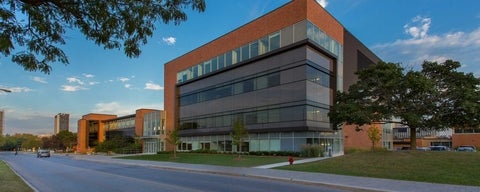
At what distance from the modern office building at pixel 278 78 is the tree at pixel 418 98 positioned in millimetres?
9251

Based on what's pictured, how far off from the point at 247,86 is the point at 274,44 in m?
6.97

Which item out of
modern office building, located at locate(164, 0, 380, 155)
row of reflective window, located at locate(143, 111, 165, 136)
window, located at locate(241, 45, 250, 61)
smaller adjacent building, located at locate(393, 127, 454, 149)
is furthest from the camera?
smaller adjacent building, located at locate(393, 127, 454, 149)

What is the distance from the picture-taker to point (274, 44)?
144 feet

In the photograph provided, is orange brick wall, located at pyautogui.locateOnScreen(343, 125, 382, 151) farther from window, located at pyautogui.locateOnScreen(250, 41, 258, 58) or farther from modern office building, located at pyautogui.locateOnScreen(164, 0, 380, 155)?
window, located at pyautogui.locateOnScreen(250, 41, 258, 58)

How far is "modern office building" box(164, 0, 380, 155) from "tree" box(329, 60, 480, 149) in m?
9.25

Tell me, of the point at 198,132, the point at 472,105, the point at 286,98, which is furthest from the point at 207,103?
the point at 472,105

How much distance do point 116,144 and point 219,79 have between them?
3033cm

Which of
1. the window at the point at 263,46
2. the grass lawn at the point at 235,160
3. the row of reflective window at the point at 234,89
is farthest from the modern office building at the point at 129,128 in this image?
the grass lawn at the point at 235,160

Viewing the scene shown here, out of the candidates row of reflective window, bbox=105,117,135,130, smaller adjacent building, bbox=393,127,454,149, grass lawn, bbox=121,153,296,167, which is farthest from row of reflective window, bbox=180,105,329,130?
smaller adjacent building, bbox=393,127,454,149

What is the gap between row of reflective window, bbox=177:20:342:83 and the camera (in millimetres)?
41000

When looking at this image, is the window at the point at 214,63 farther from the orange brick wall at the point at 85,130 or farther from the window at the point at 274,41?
the orange brick wall at the point at 85,130

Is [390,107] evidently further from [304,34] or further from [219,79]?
[219,79]

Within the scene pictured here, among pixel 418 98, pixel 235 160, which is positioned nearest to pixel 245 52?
pixel 235 160

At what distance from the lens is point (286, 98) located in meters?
41.8
